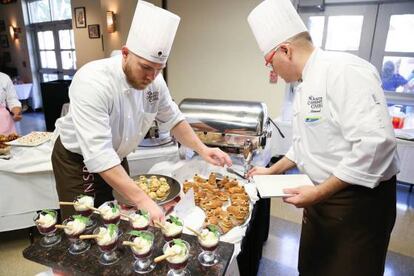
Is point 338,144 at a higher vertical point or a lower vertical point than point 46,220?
higher

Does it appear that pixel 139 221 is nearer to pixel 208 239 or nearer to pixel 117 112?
pixel 208 239

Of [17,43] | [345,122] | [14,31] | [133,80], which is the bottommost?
[345,122]

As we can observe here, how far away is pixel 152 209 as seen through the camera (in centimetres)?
103

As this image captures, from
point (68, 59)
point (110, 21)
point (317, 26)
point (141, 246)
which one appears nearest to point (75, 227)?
point (141, 246)

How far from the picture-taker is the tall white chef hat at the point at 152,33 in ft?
3.74

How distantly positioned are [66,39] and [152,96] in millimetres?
6267

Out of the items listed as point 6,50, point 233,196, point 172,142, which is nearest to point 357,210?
point 233,196

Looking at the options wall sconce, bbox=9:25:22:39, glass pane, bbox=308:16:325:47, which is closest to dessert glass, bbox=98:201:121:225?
glass pane, bbox=308:16:325:47

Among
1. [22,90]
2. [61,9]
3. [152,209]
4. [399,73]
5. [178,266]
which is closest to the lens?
[178,266]

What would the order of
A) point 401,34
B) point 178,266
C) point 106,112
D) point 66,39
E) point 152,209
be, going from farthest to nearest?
A: point 66,39
point 401,34
point 106,112
point 152,209
point 178,266

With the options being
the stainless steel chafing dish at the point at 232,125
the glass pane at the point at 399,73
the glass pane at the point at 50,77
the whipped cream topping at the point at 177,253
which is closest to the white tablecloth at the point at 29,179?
the stainless steel chafing dish at the point at 232,125

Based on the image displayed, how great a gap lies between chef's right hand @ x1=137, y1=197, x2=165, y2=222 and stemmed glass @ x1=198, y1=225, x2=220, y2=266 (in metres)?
0.19

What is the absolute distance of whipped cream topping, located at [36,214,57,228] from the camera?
3.01ft

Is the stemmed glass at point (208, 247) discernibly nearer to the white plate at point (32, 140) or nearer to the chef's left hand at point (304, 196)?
the chef's left hand at point (304, 196)
